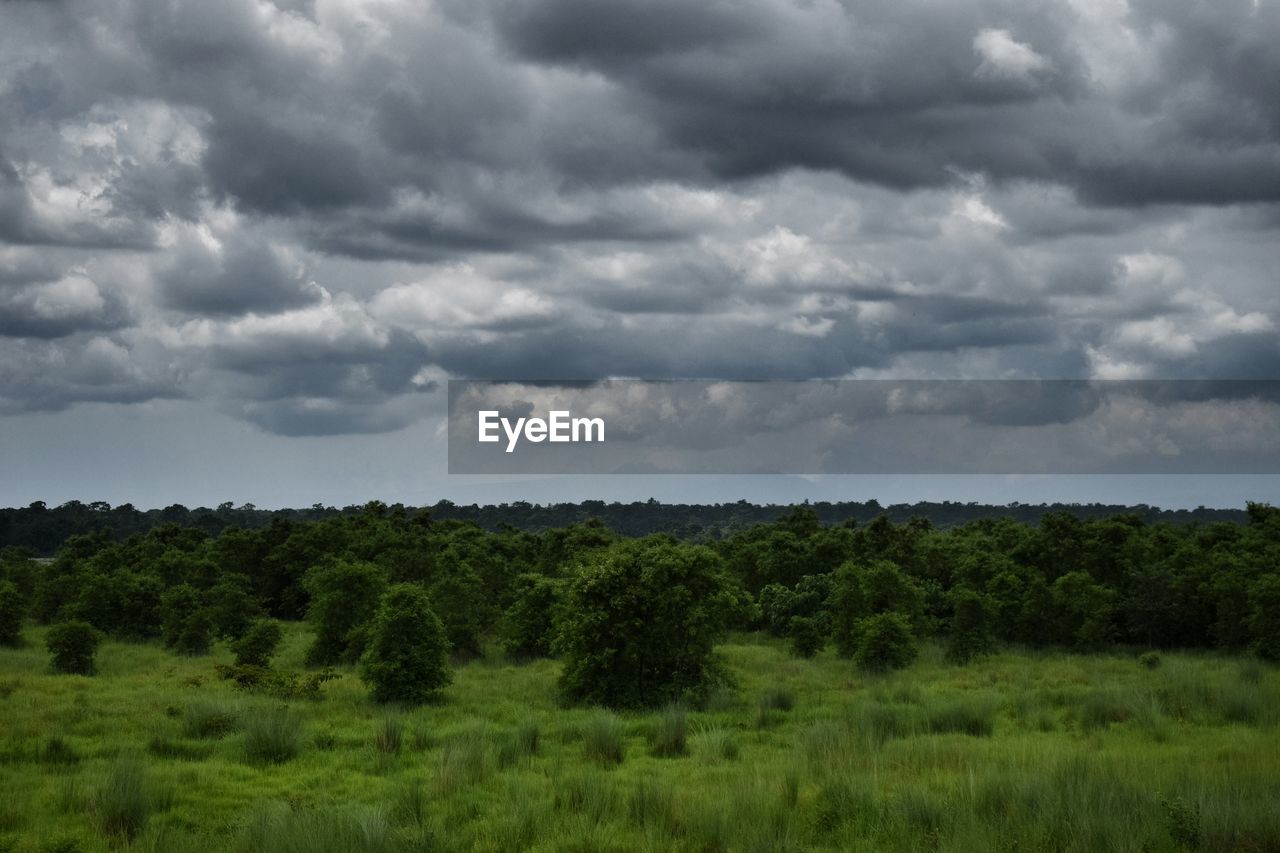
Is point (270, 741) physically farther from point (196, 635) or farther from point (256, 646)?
point (196, 635)

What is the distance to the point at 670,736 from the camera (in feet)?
64.9

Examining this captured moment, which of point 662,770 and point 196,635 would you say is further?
point 196,635

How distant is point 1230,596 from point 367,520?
1883 inches

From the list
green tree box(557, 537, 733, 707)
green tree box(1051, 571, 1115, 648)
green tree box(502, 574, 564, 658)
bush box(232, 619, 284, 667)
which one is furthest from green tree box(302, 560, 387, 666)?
green tree box(1051, 571, 1115, 648)

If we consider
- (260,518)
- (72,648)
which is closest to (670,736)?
(72,648)

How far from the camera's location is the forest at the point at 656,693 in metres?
12.8

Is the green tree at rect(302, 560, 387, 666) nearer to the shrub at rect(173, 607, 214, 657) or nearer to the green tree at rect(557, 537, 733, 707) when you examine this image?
the shrub at rect(173, 607, 214, 657)

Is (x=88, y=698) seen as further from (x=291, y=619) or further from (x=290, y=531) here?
(x=290, y=531)

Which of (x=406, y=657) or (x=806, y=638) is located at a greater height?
(x=406, y=657)

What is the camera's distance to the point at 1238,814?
37.4ft

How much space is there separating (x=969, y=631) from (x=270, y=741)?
25707 mm

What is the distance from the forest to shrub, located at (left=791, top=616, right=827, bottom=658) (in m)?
0.17

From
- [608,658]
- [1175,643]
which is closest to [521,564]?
[608,658]

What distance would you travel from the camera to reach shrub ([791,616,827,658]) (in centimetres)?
4003
